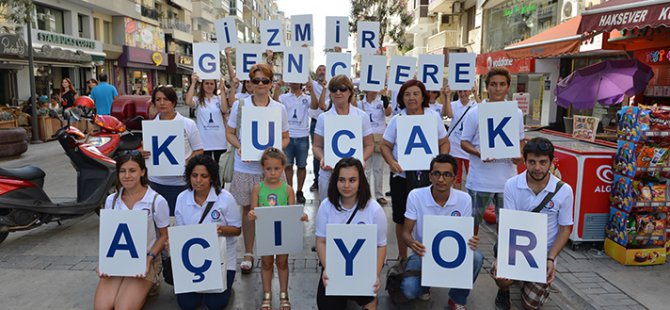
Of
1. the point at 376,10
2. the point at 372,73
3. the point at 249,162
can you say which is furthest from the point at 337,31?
the point at 376,10

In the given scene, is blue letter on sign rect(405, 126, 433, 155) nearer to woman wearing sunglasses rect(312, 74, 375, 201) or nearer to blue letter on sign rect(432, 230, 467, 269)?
woman wearing sunglasses rect(312, 74, 375, 201)

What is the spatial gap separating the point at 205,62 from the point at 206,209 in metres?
2.79

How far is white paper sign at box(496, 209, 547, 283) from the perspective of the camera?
3539 millimetres

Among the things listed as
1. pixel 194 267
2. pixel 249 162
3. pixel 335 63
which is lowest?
pixel 194 267

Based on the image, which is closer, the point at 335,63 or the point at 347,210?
the point at 347,210

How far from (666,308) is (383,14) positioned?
64.5 feet

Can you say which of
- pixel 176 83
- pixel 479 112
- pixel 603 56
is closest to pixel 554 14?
pixel 603 56

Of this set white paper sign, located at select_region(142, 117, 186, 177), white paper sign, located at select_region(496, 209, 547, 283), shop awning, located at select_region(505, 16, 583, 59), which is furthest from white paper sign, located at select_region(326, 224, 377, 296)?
shop awning, located at select_region(505, 16, 583, 59)

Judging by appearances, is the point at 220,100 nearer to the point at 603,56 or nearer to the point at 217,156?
the point at 217,156

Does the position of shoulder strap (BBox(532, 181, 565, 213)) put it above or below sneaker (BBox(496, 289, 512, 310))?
above

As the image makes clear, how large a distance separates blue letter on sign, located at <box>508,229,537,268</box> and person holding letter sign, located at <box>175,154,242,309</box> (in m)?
2.07

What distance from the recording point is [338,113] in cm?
477

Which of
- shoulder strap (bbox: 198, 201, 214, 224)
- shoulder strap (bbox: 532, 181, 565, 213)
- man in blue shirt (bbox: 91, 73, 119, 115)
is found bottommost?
shoulder strap (bbox: 198, 201, 214, 224)

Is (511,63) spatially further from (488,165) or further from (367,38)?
(488,165)
